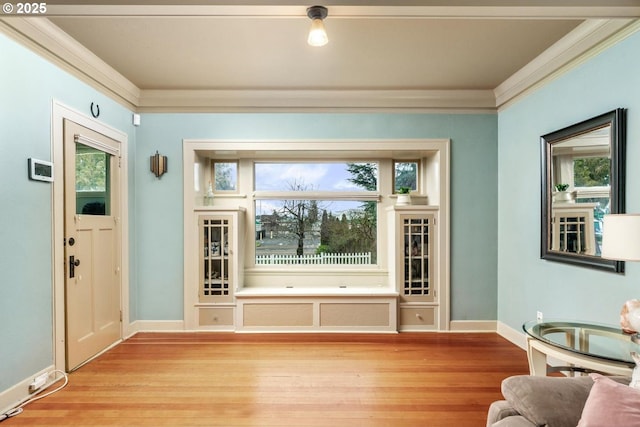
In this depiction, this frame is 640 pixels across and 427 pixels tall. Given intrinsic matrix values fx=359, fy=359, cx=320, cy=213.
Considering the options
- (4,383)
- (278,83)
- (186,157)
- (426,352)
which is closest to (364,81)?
(278,83)

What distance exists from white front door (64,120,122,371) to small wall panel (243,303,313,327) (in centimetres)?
136

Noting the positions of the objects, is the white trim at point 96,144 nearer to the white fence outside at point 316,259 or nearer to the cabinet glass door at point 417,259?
the white fence outside at point 316,259

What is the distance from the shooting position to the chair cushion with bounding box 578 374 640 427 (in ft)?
4.08

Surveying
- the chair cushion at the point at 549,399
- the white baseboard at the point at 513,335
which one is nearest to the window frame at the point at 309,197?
the white baseboard at the point at 513,335

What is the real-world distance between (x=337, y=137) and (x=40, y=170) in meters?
2.73

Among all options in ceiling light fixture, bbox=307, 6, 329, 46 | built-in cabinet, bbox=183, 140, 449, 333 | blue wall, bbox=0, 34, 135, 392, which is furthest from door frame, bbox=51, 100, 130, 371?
ceiling light fixture, bbox=307, 6, 329, 46

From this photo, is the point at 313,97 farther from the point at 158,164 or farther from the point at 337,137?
the point at 158,164

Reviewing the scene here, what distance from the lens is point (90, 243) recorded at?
326 cm

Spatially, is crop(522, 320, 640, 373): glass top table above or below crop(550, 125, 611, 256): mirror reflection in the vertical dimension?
below

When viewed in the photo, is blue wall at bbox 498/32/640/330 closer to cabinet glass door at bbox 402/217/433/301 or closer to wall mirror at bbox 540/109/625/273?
wall mirror at bbox 540/109/625/273

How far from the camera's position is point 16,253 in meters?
2.47

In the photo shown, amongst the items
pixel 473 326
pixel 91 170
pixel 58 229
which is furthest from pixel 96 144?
pixel 473 326

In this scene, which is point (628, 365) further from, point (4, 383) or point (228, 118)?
point (228, 118)

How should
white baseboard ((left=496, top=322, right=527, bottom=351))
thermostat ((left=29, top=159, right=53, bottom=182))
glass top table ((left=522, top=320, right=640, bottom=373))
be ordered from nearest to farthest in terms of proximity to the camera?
glass top table ((left=522, top=320, right=640, bottom=373))
thermostat ((left=29, top=159, right=53, bottom=182))
white baseboard ((left=496, top=322, right=527, bottom=351))
